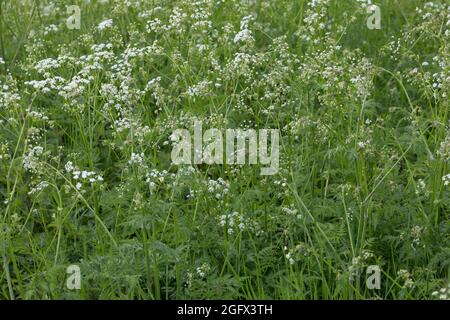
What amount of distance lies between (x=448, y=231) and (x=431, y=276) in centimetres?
47

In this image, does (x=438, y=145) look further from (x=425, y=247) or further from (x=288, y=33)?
(x=288, y=33)

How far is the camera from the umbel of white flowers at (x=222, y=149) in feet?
18.1

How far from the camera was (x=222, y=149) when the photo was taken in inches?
221

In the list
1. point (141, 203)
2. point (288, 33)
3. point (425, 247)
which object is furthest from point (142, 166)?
point (288, 33)

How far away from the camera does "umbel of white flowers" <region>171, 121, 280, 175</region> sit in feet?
18.1
